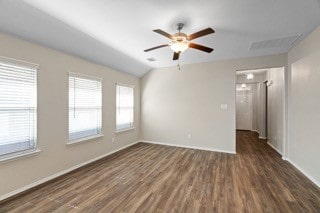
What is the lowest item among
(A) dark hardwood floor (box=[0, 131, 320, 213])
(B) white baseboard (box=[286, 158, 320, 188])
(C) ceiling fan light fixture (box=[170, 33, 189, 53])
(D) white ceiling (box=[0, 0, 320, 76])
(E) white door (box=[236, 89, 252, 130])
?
(A) dark hardwood floor (box=[0, 131, 320, 213])

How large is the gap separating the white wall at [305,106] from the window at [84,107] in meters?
4.62

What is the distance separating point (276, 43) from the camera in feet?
11.3

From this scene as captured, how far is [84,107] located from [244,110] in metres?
7.94

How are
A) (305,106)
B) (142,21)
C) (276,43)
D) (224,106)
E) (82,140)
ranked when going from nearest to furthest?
(142,21), (305,106), (276,43), (82,140), (224,106)

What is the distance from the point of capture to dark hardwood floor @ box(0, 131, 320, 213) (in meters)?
2.20

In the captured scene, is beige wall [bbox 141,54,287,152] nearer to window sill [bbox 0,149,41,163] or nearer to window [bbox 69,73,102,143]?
window [bbox 69,73,102,143]

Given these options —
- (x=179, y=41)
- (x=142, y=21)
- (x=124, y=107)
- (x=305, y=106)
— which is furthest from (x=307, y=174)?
(x=124, y=107)

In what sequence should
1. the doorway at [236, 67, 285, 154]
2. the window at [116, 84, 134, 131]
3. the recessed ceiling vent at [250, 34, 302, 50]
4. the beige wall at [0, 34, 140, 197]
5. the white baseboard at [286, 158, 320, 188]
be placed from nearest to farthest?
the beige wall at [0, 34, 140, 197] < the white baseboard at [286, 158, 320, 188] < the recessed ceiling vent at [250, 34, 302, 50] < the doorway at [236, 67, 285, 154] < the window at [116, 84, 134, 131]

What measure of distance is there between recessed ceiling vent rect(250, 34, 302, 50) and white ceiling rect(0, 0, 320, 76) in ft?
0.41

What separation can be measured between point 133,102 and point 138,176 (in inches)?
117

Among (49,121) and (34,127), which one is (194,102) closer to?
(49,121)

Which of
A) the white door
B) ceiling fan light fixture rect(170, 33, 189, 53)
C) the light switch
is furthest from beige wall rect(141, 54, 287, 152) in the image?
the white door

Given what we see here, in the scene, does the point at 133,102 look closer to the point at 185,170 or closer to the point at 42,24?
the point at 185,170

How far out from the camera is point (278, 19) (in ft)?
8.21
